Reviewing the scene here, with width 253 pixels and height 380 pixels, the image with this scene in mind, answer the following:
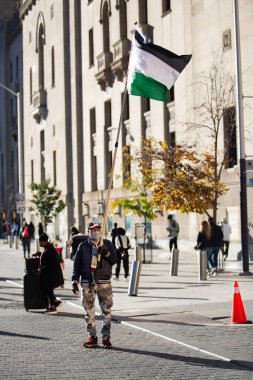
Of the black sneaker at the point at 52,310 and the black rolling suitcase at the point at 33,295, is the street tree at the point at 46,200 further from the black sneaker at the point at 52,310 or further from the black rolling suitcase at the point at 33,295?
the black sneaker at the point at 52,310

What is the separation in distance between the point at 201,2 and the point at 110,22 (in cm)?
1178

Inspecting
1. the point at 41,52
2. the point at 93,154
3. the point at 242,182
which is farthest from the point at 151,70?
the point at 41,52

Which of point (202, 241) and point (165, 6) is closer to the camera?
point (202, 241)

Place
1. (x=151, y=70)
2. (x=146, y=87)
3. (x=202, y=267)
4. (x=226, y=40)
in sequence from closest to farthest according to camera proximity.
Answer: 1. (x=151, y=70)
2. (x=146, y=87)
3. (x=202, y=267)
4. (x=226, y=40)

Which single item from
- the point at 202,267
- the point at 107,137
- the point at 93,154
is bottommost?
the point at 202,267

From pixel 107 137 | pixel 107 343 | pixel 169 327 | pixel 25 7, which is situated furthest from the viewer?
pixel 25 7

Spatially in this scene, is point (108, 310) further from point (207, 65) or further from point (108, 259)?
point (207, 65)

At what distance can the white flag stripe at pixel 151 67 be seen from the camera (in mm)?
16031

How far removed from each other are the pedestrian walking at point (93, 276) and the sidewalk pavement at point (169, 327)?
0.53m

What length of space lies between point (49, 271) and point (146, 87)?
431 cm

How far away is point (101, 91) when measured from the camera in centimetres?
4512

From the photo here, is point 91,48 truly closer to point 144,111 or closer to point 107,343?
point 144,111

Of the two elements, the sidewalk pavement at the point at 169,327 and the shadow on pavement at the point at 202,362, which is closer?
the shadow on pavement at the point at 202,362

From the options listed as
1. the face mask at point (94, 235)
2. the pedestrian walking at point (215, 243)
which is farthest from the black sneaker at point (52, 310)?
the pedestrian walking at point (215, 243)
